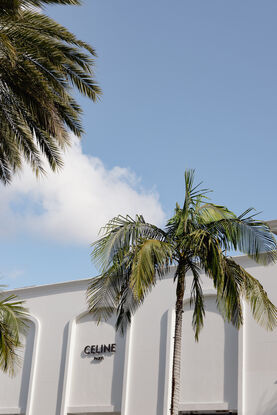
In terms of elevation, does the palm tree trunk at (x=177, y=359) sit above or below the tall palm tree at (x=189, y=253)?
below

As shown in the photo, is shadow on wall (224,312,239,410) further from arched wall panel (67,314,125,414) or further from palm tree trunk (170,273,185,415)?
palm tree trunk (170,273,185,415)

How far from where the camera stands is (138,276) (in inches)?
635

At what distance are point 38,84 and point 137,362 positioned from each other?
54.7ft

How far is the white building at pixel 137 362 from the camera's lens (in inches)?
1045

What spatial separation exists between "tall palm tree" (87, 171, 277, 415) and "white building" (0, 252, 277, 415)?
8926 millimetres

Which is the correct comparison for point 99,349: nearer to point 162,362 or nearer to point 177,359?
point 162,362

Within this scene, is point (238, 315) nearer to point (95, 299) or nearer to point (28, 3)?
point (95, 299)

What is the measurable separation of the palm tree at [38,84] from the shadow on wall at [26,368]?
1706 cm

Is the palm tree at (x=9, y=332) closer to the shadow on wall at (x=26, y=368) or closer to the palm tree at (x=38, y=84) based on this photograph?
the palm tree at (x=38, y=84)

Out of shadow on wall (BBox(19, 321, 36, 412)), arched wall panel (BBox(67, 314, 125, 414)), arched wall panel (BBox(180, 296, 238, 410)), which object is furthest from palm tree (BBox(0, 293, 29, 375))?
shadow on wall (BBox(19, 321, 36, 412))

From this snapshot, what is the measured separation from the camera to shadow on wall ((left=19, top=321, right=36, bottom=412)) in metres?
34.0

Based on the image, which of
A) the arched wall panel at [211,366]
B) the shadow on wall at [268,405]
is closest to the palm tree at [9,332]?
the arched wall panel at [211,366]

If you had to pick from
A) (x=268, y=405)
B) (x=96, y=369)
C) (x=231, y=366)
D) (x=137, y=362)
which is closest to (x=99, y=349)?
(x=96, y=369)

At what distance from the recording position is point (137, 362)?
30.2 meters
